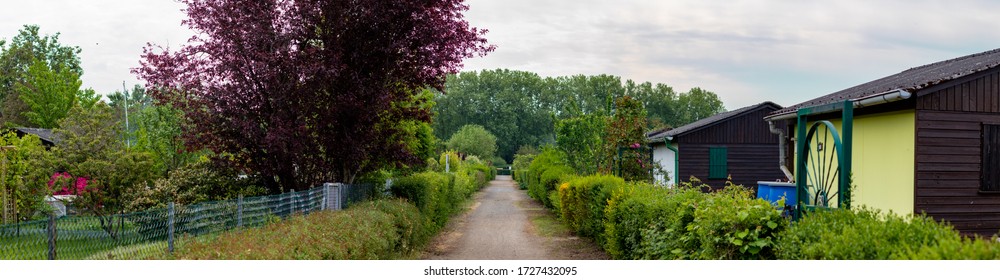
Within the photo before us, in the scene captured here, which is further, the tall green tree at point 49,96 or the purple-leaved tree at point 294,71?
the tall green tree at point 49,96

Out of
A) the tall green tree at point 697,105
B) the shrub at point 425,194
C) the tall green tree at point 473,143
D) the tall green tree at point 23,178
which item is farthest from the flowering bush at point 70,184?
the tall green tree at point 697,105

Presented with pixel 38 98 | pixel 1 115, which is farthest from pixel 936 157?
pixel 1 115

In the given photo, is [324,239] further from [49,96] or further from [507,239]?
[49,96]

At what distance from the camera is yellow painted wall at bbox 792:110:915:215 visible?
32.2ft

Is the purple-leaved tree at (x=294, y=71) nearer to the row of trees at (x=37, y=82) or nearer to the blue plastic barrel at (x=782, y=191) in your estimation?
the blue plastic barrel at (x=782, y=191)

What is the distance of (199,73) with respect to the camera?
43.9 ft

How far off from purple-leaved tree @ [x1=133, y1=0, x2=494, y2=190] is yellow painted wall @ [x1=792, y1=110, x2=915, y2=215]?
24.8 ft

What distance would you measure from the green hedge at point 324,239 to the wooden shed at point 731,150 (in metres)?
13.8

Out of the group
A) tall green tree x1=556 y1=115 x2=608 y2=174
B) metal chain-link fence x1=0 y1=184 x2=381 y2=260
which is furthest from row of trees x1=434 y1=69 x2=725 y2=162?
metal chain-link fence x1=0 y1=184 x2=381 y2=260

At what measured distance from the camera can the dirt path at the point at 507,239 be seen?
1419 centimetres

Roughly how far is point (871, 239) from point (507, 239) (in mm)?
13085

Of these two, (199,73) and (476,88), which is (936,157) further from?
(476,88)

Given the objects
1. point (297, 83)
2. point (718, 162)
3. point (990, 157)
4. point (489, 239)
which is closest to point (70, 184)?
point (297, 83)

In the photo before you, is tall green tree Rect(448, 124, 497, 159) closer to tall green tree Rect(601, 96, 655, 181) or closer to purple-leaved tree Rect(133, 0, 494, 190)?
tall green tree Rect(601, 96, 655, 181)
